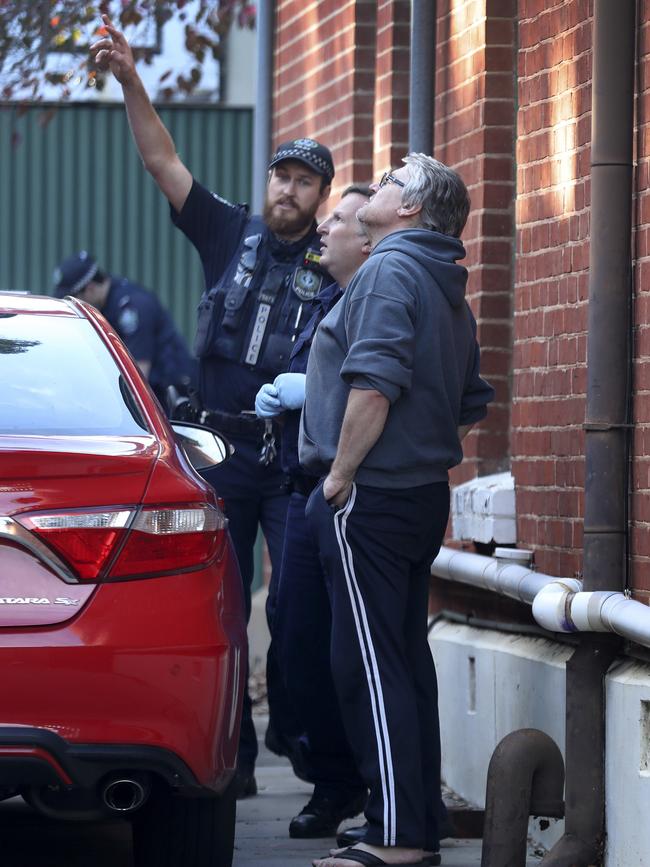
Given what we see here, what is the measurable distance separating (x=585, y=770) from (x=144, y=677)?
151 cm

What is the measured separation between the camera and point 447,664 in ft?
21.0

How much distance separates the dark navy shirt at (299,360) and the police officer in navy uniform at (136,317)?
Answer: 12.4 ft

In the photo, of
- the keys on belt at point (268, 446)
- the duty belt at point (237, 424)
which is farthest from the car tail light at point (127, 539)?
the duty belt at point (237, 424)

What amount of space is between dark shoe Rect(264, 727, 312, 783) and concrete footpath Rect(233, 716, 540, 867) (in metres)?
0.14

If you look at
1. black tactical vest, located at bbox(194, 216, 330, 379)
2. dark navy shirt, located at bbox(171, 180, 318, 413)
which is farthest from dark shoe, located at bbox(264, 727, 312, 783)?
black tactical vest, located at bbox(194, 216, 330, 379)

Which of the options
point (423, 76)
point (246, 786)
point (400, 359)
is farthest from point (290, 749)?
point (423, 76)

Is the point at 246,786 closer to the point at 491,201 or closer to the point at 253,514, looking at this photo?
the point at 253,514

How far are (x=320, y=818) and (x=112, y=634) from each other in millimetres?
1820

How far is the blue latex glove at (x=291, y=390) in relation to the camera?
17.2ft

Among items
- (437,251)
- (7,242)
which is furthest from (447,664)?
(7,242)

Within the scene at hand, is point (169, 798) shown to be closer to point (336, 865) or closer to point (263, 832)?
point (336, 865)

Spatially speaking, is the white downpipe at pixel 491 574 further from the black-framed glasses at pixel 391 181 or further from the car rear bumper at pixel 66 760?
the car rear bumper at pixel 66 760

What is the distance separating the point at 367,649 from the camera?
464 cm

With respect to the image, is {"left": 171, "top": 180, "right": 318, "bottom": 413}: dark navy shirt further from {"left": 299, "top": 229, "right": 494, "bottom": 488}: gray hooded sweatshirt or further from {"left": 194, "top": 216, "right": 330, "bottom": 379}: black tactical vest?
{"left": 299, "top": 229, "right": 494, "bottom": 488}: gray hooded sweatshirt
